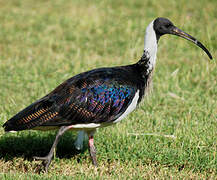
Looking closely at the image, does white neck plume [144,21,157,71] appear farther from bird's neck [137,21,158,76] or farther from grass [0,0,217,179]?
grass [0,0,217,179]

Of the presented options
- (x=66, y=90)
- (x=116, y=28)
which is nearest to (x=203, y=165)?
(x=66, y=90)

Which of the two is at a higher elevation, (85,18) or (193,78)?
(85,18)

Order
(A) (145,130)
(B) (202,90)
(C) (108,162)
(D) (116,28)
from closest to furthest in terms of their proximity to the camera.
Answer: (C) (108,162) < (A) (145,130) < (B) (202,90) < (D) (116,28)

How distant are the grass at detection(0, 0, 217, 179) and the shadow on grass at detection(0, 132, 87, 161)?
1cm

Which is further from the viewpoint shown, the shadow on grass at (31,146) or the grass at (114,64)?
the shadow on grass at (31,146)

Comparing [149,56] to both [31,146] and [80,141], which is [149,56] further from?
[31,146]

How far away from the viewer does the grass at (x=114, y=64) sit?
18.5 ft

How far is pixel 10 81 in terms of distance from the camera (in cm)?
845

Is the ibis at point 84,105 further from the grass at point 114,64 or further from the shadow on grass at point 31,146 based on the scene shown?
the shadow on grass at point 31,146

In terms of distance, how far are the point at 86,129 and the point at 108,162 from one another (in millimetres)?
642

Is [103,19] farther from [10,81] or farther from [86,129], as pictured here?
[86,129]

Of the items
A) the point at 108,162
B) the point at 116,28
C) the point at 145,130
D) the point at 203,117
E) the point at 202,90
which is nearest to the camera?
the point at 108,162

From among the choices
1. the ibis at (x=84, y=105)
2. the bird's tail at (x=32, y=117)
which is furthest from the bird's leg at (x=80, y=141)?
the bird's tail at (x=32, y=117)

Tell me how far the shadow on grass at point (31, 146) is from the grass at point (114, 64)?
0.01 m
